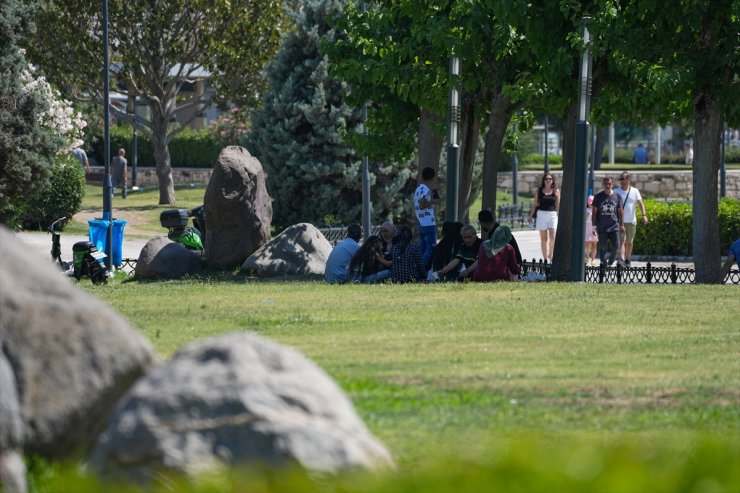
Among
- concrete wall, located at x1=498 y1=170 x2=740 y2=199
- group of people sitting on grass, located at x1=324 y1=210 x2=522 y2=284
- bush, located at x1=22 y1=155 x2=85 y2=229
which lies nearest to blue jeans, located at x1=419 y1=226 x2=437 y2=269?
group of people sitting on grass, located at x1=324 y1=210 x2=522 y2=284

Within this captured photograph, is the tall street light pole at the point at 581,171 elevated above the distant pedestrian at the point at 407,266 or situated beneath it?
elevated above

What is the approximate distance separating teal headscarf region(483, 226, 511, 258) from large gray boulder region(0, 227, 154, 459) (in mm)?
11040

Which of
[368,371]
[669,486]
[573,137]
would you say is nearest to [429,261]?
[573,137]

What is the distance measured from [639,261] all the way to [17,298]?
71.7 feet

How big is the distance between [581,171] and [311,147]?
18857 millimetres

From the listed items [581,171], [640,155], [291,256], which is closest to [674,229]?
[291,256]

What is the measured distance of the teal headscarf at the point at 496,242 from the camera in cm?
1734

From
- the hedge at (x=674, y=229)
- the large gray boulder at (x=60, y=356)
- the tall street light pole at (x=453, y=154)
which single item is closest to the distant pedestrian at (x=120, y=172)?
the hedge at (x=674, y=229)

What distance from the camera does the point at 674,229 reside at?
27.5m

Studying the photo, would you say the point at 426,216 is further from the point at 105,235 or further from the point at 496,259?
the point at 105,235

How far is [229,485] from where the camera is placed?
5.32 m

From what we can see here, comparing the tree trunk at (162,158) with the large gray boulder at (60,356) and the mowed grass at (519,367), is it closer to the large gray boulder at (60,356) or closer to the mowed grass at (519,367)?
the mowed grass at (519,367)

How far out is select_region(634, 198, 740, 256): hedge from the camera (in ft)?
88.7

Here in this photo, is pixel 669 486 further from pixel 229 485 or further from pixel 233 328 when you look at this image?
pixel 233 328
